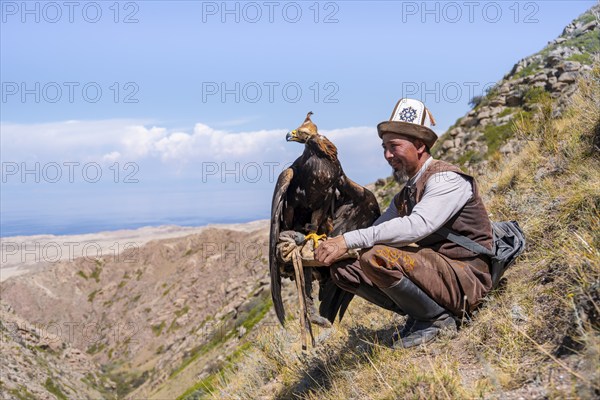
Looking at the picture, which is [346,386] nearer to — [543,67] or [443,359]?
[443,359]

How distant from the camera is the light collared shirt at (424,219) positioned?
375cm

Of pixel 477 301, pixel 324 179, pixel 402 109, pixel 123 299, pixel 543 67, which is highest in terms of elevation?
pixel 543 67

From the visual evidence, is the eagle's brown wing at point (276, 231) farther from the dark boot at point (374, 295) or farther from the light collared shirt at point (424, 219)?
the light collared shirt at point (424, 219)

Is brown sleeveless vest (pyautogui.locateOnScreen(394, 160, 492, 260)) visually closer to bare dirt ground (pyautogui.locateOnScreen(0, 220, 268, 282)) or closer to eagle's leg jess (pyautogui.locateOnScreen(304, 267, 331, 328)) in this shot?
eagle's leg jess (pyautogui.locateOnScreen(304, 267, 331, 328))

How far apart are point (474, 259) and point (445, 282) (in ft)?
1.02

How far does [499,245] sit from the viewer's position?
4.23 meters

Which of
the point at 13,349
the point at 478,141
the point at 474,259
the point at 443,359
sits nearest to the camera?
the point at 443,359

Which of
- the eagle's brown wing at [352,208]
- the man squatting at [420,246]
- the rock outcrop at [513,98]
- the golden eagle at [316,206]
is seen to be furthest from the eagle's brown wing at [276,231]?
the rock outcrop at [513,98]

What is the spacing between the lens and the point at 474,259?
407 centimetres

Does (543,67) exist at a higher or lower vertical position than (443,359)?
higher

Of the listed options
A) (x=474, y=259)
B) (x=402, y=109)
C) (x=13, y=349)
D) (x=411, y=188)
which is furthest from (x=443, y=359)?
(x=13, y=349)

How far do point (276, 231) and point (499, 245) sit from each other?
5.88 ft

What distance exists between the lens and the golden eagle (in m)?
4.80

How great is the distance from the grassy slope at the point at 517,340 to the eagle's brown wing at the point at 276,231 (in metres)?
0.76
